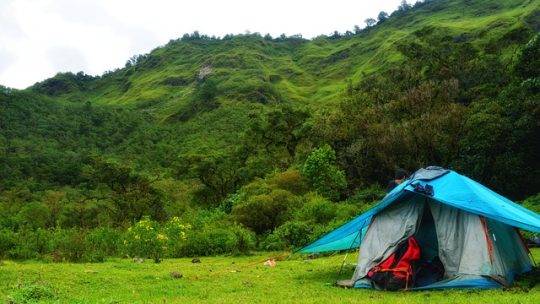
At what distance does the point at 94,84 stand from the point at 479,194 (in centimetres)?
17141

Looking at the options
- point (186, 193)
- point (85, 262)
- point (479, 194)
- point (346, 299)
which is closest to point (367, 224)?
point (479, 194)

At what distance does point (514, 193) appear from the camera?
31.0m

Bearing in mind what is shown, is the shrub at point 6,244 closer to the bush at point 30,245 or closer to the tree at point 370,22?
the bush at point 30,245

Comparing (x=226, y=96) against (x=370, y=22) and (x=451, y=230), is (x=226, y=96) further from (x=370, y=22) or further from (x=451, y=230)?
(x=451, y=230)

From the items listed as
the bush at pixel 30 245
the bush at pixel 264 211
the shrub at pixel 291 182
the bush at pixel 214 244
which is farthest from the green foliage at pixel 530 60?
→ the bush at pixel 30 245

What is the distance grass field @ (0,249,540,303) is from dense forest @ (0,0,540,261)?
5.19 meters

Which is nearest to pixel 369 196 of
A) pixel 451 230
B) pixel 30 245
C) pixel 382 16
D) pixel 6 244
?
pixel 30 245

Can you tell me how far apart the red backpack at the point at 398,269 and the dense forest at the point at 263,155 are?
1135 cm

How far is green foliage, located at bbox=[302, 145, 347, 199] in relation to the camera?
34719mm

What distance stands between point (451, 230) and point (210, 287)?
5.56 metres

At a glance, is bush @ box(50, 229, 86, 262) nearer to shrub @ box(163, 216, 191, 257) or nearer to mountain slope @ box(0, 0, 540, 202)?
shrub @ box(163, 216, 191, 257)

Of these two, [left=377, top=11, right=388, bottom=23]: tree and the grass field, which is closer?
the grass field

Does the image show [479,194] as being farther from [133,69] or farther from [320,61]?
[133,69]

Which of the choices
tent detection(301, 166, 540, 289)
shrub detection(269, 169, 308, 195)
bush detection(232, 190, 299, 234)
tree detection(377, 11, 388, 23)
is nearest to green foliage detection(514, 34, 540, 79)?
shrub detection(269, 169, 308, 195)
